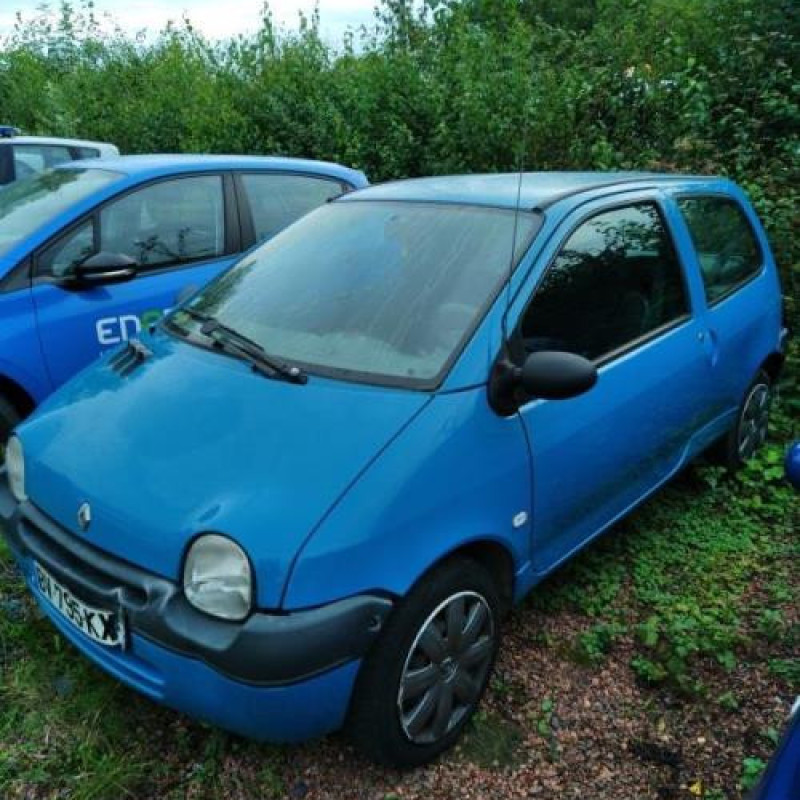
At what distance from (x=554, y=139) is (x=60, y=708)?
250 inches

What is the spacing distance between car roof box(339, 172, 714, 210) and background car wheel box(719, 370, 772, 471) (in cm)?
127

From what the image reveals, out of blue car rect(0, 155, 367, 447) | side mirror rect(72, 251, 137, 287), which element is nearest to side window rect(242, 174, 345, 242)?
blue car rect(0, 155, 367, 447)

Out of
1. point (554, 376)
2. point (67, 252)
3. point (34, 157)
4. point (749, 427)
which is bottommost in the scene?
point (749, 427)

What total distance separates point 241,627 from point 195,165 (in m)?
3.42

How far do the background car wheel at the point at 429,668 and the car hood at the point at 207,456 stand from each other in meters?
0.38

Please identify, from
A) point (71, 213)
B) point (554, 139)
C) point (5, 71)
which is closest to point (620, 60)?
point (554, 139)

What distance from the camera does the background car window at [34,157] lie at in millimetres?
8227

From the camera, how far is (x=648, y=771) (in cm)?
A: 235

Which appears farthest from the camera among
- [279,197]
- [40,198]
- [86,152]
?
[86,152]

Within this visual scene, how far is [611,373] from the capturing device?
2.79 metres

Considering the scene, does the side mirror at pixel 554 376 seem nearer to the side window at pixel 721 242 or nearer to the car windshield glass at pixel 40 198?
the side window at pixel 721 242

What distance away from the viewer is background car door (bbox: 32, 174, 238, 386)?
393 centimetres

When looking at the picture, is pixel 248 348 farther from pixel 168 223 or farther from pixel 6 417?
pixel 168 223

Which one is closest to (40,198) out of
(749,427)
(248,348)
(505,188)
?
(248,348)
